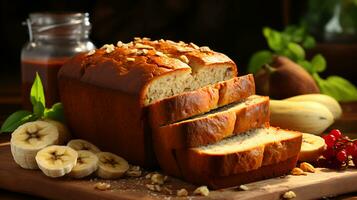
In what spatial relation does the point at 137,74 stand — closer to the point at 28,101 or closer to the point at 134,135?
the point at 134,135

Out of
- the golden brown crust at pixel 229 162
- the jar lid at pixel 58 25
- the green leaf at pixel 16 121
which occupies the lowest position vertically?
the green leaf at pixel 16 121

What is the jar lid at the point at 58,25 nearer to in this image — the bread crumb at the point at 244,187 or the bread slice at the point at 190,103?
the bread slice at the point at 190,103

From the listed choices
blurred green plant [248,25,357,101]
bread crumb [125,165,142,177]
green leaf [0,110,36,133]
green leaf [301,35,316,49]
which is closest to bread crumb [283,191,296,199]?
bread crumb [125,165,142,177]

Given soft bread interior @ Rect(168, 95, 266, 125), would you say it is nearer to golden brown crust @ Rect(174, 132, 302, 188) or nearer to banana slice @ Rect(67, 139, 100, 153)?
golden brown crust @ Rect(174, 132, 302, 188)

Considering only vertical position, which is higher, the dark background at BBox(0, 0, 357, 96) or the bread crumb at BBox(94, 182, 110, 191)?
the bread crumb at BBox(94, 182, 110, 191)

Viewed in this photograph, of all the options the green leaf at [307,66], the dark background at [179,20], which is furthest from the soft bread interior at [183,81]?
the dark background at [179,20]

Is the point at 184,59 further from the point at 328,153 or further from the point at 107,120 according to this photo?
the point at 328,153

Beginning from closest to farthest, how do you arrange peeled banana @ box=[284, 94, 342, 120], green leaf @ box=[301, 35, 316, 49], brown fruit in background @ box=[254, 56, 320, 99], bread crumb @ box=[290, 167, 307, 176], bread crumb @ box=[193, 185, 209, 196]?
bread crumb @ box=[193, 185, 209, 196], bread crumb @ box=[290, 167, 307, 176], peeled banana @ box=[284, 94, 342, 120], brown fruit in background @ box=[254, 56, 320, 99], green leaf @ box=[301, 35, 316, 49]
